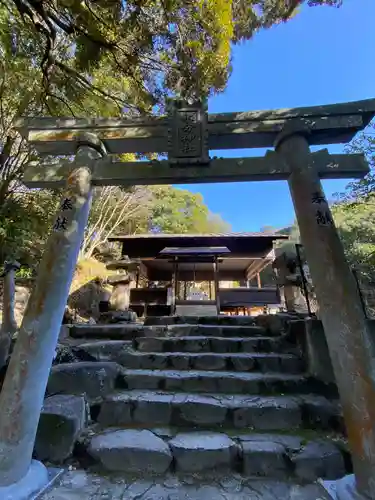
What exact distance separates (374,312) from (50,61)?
37.1 feet

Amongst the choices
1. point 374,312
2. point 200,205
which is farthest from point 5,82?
point 200,205

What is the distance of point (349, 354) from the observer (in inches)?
85.8

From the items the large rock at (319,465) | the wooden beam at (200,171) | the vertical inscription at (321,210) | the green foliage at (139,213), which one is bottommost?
the large rock at (319,465)

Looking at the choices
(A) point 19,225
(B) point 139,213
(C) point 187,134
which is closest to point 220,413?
(C) point 187,134

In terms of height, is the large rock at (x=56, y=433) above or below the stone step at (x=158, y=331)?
below

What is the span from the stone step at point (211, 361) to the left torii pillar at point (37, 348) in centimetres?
144

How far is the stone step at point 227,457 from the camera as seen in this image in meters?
2.19

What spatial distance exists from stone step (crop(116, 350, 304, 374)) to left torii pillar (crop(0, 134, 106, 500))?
1.44 metres

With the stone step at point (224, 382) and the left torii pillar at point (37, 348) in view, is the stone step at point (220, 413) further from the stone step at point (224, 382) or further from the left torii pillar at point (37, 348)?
the left torii pillar at point (37, 348)

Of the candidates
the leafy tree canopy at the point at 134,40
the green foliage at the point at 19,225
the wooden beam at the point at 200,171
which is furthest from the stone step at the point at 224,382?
the leafy tree canopy at the point at 134,40

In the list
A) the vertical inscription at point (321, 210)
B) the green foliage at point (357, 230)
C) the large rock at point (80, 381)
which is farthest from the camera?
the green foliage at point (357, 230)

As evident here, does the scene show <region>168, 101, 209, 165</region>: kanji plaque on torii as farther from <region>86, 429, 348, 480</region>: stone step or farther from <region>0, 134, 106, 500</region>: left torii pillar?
<region>86, 429, 348, 480</region>: stone step

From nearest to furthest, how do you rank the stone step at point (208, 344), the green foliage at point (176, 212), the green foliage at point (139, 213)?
the stone step at point (208, 344) < the green foliage at point (139, 213) < the green foliage at point (176, 212)

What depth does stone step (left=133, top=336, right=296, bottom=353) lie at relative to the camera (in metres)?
3.94
